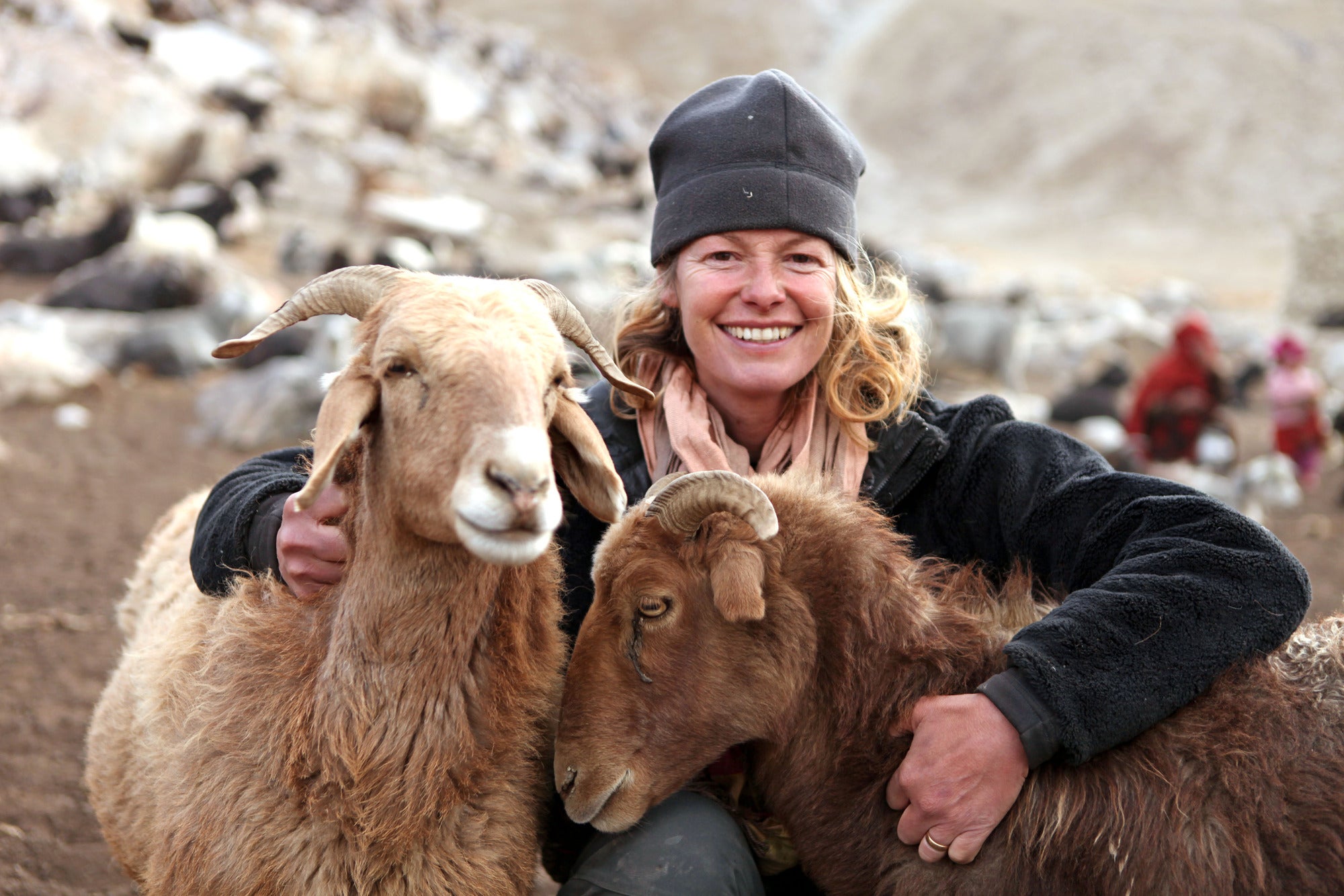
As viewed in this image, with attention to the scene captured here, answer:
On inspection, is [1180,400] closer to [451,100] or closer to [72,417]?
[72,417]

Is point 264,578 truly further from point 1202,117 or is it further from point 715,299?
point 1202,117

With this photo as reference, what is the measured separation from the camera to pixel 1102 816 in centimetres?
311

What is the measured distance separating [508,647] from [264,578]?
87 centimetres

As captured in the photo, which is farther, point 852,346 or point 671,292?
point 671,292

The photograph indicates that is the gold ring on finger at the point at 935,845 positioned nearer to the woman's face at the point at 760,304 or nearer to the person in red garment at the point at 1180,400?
the woman's face at the point at 760,304

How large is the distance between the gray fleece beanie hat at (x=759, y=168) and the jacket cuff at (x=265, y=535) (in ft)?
5.10

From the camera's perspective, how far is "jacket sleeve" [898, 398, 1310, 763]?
3041 mm

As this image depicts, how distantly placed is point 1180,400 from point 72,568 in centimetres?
1066

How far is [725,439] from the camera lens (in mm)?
3982

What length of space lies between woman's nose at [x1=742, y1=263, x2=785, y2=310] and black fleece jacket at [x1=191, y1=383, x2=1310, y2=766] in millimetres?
612

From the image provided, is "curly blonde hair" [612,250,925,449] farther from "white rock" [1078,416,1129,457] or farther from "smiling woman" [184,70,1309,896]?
"white rock" [1078,416,1129,457]

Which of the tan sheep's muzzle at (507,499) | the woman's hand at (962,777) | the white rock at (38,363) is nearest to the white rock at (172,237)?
the white rock at (38,363)

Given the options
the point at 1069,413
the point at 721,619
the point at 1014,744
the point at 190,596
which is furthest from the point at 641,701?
the point at 1069,413

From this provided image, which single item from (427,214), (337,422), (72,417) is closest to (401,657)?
(337,422)
